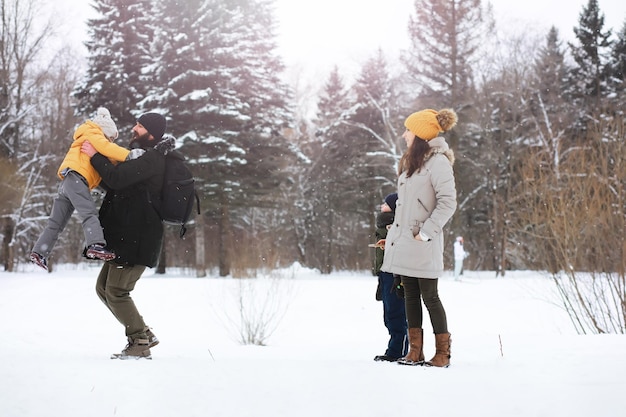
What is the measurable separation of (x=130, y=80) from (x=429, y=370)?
69.7 ft

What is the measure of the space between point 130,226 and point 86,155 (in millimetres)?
577

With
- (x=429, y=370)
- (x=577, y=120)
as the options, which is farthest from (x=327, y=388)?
(x=577, y=120)

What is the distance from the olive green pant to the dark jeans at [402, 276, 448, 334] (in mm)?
1939

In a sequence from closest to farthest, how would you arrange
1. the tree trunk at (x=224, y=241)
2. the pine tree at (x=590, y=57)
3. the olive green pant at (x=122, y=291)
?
the olive green pant at (x=122, y=291)
the tree trunk at (x=224, y=241)
the pine tree at (x=590, y=57)

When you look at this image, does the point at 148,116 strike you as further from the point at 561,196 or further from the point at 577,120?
the point at 577,120

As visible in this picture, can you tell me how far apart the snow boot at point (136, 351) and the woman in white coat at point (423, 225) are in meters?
1.82

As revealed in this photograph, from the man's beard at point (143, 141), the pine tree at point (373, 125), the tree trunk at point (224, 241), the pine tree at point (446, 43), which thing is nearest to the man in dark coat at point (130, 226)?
the man's beard at point (143, 141)

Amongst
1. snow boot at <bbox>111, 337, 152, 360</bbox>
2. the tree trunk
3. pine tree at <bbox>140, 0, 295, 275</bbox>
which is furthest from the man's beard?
the tree trunk

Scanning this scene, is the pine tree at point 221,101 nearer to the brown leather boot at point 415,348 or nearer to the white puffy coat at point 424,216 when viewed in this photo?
the white puffy coat at point 424,216

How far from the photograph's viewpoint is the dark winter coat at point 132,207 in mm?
4008

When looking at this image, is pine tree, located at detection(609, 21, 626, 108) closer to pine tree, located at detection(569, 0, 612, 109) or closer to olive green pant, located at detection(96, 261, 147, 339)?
pine tree, located at detection(569, 0, 612, 109)

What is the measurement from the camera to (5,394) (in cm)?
307

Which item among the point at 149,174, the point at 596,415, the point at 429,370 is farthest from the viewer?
the point at 149,174

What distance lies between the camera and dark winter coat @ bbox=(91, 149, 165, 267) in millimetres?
4008
